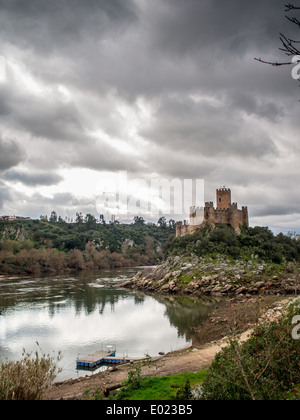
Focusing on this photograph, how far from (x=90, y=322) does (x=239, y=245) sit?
30475 mm

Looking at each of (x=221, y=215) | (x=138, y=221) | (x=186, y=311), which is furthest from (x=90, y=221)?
(x=186, y=311)

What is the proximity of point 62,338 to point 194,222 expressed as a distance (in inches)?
1523

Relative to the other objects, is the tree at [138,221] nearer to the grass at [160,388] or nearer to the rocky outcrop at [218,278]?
the rocky outcrop at [218,278]

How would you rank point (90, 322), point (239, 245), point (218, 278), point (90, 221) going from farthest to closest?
point (90, 221) < point (239, 245) < point (218, 278) < point (90, 322)

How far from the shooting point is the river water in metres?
19.9

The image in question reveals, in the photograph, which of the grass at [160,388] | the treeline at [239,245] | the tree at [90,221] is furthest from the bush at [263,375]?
the tree at [90,221]

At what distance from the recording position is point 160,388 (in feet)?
33.4

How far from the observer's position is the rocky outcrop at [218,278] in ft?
124

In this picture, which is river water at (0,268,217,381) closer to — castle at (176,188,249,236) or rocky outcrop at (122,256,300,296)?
rocky outcrop at (122,256,300,296)

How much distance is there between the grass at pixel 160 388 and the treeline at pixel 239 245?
37233 mm

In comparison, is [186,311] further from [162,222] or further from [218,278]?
[162,222]

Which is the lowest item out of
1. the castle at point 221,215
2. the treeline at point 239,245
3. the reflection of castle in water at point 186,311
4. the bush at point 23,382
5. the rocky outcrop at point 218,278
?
the reflection of castle in water at point 186,311

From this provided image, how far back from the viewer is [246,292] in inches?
1457

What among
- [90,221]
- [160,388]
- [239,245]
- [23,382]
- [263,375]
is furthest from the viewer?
[90,221]
